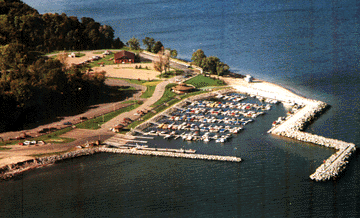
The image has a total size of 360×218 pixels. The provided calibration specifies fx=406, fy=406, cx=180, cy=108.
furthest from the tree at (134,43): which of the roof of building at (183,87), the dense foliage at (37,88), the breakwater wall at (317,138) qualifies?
the breakwater wall at (317,138)

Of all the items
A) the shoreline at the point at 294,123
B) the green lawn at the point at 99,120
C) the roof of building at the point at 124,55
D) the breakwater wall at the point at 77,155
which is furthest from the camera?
the roof of building at the point at 124,55

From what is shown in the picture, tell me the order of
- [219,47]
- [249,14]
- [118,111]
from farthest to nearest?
1. [249,14]
2. [219,47]
3. [118,111]

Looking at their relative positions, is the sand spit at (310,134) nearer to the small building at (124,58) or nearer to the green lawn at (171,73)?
the green lawn at (171,73)

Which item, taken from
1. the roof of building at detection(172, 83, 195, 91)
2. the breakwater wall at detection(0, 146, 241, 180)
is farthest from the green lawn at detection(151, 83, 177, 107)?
the breakwater wall at detection(0, 146, 241, 180)

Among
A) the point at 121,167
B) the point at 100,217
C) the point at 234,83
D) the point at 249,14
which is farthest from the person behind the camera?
the point at 249,14

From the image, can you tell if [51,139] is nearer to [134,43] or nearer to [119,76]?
[119,76]

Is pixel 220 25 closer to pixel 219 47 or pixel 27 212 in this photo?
pixel 219 47

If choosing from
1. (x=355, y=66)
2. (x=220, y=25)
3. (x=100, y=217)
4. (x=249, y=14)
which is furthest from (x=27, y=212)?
(x=249, y=14)
